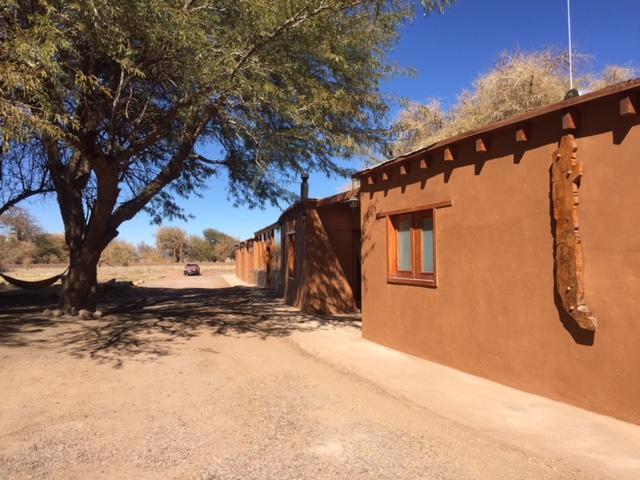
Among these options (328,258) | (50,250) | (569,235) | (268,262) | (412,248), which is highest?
(50,250)

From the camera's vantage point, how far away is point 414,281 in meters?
8.72

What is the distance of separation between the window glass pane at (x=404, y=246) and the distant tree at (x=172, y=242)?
96.0 meters

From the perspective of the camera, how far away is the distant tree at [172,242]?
102 metres

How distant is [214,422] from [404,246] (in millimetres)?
4919

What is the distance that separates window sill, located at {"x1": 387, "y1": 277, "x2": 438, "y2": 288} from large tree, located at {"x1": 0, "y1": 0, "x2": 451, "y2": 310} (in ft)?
8.88

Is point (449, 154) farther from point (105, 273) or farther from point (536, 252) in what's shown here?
point (105, 273)

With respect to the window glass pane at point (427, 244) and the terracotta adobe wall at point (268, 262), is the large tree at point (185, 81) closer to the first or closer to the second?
the window glass pane at point (427, 244)

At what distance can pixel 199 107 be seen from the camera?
9211mm

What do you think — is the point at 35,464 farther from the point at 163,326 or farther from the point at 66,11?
the point at 163,326

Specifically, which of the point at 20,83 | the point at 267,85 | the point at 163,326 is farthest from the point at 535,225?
the point at 163,326

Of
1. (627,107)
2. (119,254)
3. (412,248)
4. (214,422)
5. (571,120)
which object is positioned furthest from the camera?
(119,254)

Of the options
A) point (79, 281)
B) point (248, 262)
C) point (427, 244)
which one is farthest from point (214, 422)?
point (248, 262)

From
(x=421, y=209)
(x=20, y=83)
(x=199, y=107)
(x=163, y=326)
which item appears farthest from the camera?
(x=163, y=326)

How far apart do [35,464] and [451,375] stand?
5007mm
